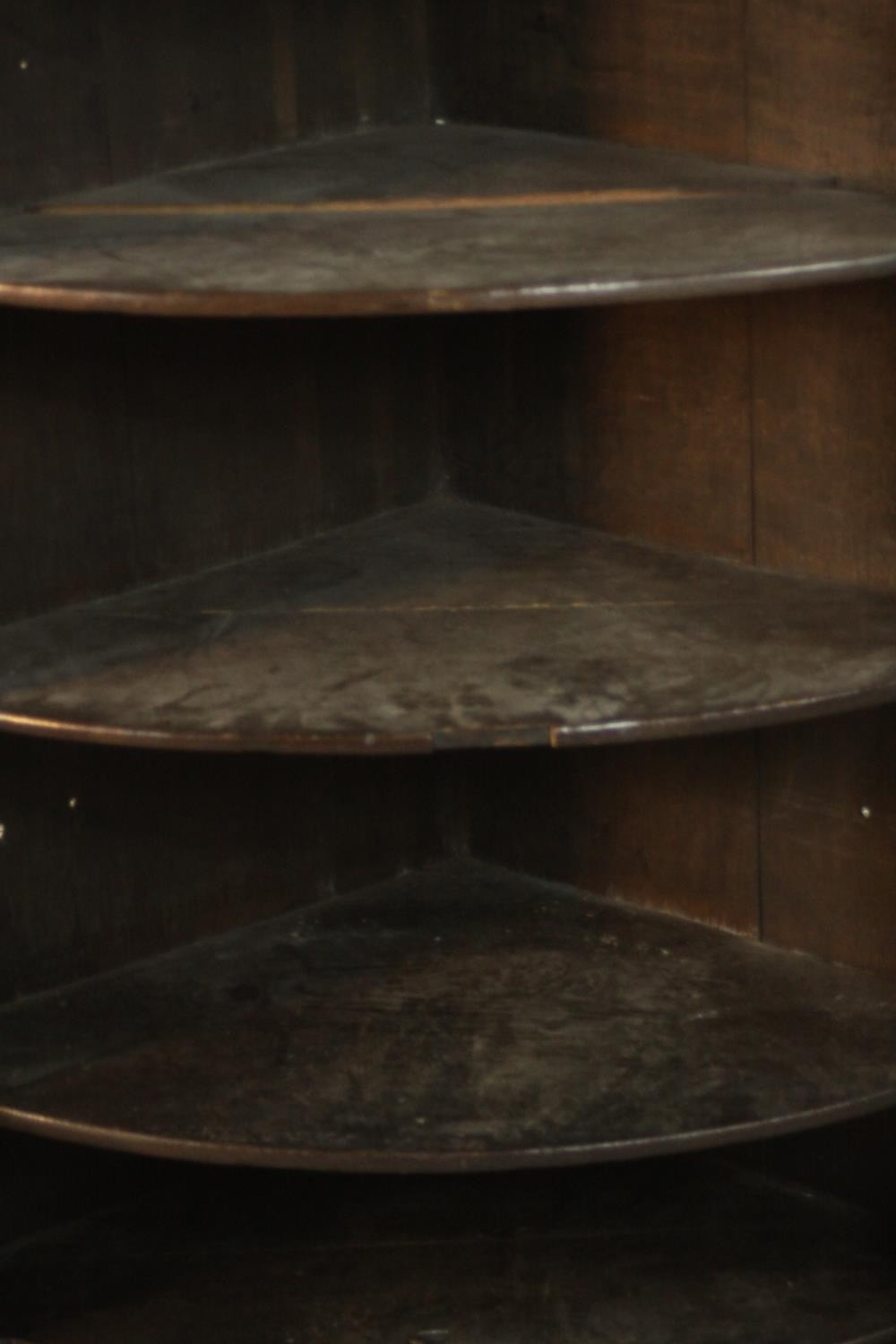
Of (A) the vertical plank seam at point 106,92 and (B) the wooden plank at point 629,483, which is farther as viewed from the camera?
(B) the wooden plank at point 629,483

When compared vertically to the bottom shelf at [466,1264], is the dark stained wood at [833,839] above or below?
above

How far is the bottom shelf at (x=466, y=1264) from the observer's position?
2.50m

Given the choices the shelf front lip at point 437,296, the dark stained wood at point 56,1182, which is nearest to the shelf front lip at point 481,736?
the shelf front lip at point 437,296

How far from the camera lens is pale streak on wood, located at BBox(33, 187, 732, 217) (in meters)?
2.30

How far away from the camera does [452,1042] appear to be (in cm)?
248

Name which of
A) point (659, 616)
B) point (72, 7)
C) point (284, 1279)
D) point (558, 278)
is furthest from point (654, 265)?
point (284, 1279)

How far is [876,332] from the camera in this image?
2418 mm

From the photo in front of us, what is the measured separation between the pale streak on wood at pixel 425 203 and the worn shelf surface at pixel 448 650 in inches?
15.3

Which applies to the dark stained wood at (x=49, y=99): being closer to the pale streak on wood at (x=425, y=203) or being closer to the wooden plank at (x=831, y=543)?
the pale streak on wood at (x=425, y=203)

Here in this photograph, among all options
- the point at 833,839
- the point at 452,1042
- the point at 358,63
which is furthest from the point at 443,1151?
the point at 358,63

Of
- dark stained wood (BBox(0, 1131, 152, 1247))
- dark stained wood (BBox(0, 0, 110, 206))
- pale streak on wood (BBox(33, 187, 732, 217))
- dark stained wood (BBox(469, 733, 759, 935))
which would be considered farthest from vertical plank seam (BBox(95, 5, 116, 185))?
dark stained wood (BBox(0, 1131, 152, 1247))

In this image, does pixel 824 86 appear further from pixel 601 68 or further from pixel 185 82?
pixel 185 82

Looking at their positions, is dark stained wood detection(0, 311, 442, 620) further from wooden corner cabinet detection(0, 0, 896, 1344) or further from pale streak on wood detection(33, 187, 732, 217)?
pale streak on wood detection(33, 187, 732, 217)

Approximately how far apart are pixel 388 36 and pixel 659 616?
74 centimetres
